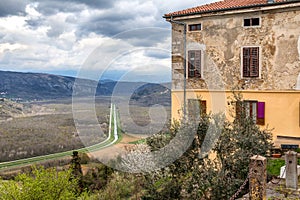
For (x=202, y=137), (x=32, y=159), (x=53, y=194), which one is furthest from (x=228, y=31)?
(x=32, y=159)

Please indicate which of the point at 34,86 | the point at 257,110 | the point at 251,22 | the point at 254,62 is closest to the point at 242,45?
the point at 254,62

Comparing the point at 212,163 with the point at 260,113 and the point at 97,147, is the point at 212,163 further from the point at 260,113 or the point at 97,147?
the point at 97,147

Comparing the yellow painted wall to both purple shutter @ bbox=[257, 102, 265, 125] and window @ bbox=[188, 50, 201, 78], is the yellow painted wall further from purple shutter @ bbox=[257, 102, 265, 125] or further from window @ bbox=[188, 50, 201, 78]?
window @ bbox=[188, 50, 201, 78]

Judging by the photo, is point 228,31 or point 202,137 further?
point 228,31

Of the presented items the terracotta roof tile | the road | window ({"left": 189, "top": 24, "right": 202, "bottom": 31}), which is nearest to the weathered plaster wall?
window ({"left": 189, "top": 24, "right": 202, "bottom": 31})

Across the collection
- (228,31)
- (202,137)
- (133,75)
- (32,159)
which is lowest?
(32,159)

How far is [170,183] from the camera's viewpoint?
1033 cm

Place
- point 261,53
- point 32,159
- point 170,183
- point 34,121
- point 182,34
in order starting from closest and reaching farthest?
1. point 170,183
2. point 261,53
3. point 182,34
4. point 32,159
5. point 34,121

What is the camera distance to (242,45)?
14.9 meters

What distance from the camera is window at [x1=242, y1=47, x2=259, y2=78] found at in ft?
47.8

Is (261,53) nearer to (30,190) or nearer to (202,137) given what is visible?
(202,137)

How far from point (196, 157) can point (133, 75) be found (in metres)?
4.02

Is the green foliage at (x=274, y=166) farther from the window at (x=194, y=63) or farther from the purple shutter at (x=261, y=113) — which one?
the window at (x=194, y=63)

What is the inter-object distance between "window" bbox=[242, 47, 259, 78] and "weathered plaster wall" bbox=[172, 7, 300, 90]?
218 millimetres
